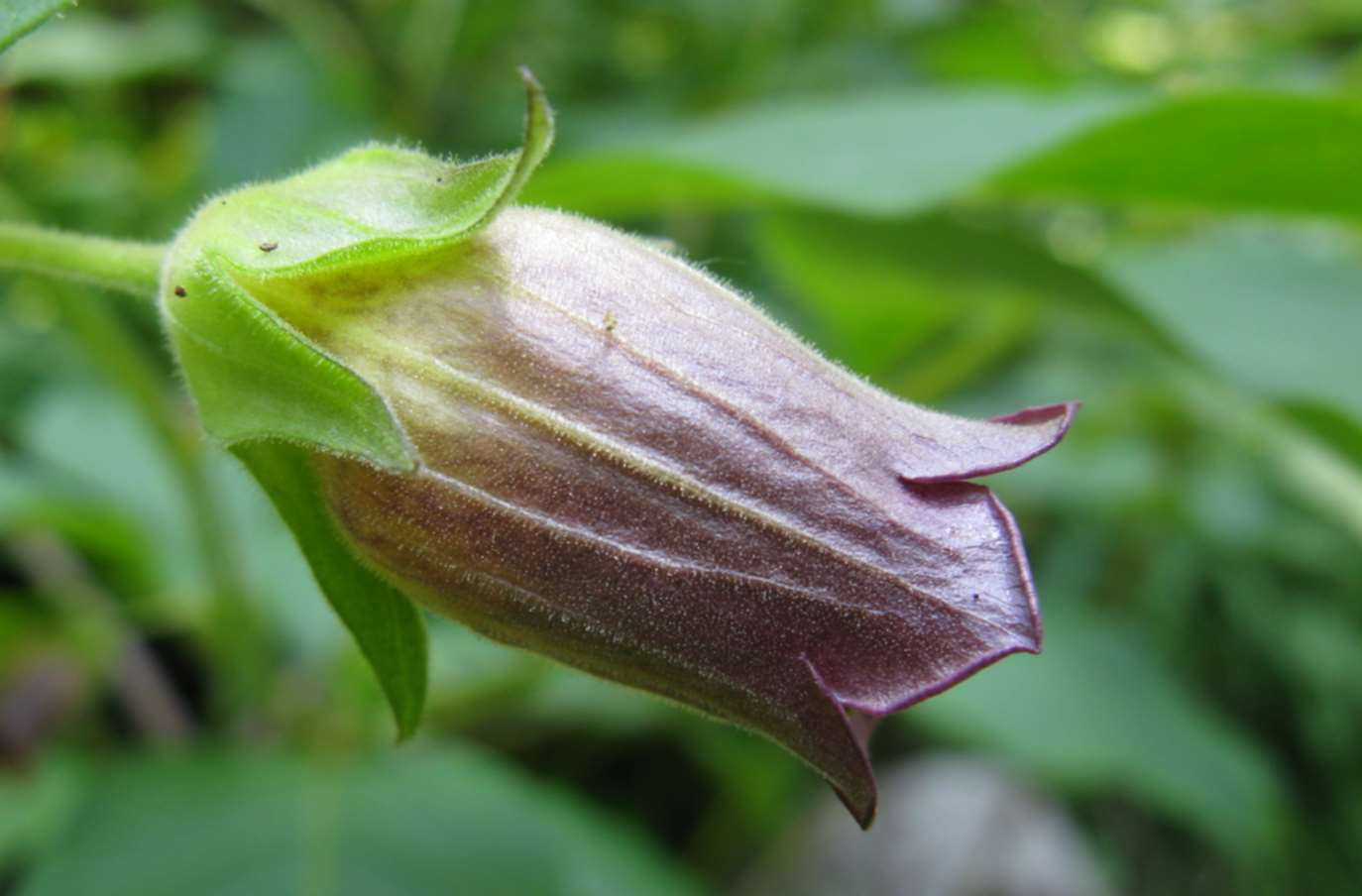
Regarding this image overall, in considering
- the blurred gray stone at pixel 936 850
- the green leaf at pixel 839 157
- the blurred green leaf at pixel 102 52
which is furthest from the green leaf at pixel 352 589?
the blurred gray stone at pixel 936 850

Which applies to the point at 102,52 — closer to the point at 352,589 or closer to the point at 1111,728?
the point at 352,589

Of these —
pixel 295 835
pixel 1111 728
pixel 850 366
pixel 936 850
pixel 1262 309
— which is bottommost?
pixel 936 850

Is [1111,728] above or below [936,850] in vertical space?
above

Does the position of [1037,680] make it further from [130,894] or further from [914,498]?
[914,498]

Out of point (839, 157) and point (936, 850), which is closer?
point (839, 157)

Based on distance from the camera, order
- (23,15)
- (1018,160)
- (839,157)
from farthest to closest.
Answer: (839,157), (1018,160), (23,15)

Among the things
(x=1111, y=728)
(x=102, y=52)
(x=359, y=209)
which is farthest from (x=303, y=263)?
(x=102, y=52)

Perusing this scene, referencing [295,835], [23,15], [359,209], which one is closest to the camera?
[23,15]

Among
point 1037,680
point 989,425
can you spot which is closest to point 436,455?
point 989,425
